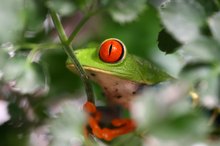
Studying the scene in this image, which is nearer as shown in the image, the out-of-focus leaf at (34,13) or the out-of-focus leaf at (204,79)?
the out-of-focus leaf at (204,79)

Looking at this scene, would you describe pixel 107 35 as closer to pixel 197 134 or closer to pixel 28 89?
pixel 28 89

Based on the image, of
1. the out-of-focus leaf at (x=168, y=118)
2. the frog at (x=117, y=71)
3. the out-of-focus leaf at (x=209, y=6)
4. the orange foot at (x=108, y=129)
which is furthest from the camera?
the frog at (x=117, y=71)

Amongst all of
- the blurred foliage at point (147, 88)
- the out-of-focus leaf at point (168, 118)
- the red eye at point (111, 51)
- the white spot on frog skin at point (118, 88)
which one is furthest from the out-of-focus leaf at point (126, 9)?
A: the white spot on frog skin at point (118, 88)

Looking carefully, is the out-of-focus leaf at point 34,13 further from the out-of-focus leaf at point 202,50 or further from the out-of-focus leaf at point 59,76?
the out-of-focus leaf at point 59,76

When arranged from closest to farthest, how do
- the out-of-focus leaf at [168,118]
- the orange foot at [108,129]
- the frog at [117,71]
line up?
the out-of-focus leaf at [168,118] → the orange foot at [108,129] → the frog at [117,71]

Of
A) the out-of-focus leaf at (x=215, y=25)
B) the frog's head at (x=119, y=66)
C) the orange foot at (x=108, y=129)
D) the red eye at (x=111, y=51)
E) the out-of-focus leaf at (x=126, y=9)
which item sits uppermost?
the out-of-focus leaf at (x=215, y=25)

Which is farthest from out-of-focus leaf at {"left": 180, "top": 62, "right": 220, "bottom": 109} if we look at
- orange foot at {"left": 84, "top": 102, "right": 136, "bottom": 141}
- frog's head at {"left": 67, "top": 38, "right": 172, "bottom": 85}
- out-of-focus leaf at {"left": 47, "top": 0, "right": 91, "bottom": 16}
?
frog's head at {"left": 67, "top": 38, "right": 172, "bottom": 85}

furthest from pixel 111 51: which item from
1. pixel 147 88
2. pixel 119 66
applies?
pixel 147 88

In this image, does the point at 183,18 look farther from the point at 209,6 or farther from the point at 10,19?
the point at 10,19
